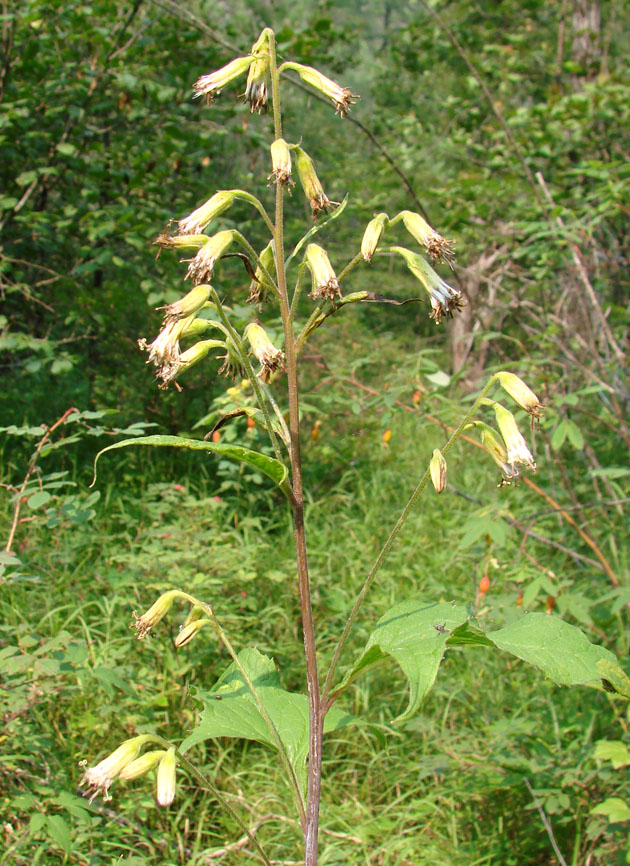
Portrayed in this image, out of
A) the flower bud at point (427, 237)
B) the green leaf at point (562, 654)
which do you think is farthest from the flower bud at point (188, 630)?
the flower bud at point (427, 237)

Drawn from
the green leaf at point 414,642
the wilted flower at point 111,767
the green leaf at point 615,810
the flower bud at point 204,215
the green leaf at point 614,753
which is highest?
the flower bud at point 204,215

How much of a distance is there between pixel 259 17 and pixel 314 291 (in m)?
10.4

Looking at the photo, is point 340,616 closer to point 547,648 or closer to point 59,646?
point 59,646

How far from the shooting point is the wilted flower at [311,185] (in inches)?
61.2

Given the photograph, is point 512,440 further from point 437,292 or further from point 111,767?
point 111,767

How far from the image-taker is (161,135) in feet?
16.7

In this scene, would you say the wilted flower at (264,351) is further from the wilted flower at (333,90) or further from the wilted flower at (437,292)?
the wilted flower at (333,90)

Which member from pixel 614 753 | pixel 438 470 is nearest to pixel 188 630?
pixel 438 470

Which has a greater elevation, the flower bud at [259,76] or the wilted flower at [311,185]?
the flower bud at [259,76]

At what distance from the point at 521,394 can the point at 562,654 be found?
1.73 ft

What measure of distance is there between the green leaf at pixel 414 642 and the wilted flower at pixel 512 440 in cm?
32

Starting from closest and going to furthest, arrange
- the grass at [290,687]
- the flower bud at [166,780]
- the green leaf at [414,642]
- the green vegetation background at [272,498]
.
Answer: the green leaf at [414,642] → the flower bud at [166,780] → the grass at [290,687] → the green vegetation background at [272,498]

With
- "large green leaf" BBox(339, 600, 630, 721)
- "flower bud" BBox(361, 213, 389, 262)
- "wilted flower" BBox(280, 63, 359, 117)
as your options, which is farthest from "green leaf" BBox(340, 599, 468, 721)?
"wilted flower" BBox(280, 63, 359, 117)

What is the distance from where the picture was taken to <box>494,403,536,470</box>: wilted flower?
1479mm
